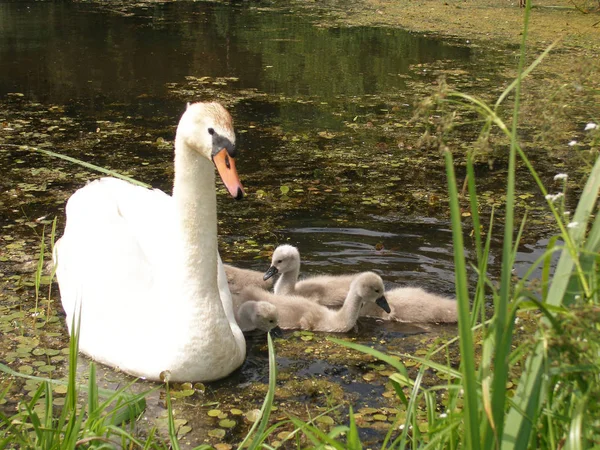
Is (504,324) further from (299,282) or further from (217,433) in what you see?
(299,282)

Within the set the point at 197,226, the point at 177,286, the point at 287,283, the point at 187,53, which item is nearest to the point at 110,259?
the point at 177,286

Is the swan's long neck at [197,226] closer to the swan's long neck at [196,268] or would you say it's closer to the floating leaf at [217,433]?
the swan's long neck at [196,268]

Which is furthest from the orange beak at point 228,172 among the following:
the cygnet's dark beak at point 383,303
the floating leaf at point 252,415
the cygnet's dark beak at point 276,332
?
the cygnet's dark beak at point 383,303

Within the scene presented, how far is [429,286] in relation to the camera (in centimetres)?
545

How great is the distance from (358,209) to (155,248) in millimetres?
2288

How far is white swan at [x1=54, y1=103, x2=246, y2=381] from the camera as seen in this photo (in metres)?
3.95

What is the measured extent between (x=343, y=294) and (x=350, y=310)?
373 mm

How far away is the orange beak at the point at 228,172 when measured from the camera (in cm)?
368

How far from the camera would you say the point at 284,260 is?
17.3 ft

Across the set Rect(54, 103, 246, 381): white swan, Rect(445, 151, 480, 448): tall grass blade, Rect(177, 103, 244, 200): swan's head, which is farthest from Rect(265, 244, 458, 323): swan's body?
Rect(445, 151, 480, 448): tall grass blade

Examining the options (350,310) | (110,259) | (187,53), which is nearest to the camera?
(110,259)

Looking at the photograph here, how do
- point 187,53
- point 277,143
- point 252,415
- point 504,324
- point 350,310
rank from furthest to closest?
1. point 187,53
2. point 277,143
3. point 350,310
4. point 252,415
5. point 504,324

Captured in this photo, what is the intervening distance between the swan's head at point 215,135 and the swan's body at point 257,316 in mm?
1230

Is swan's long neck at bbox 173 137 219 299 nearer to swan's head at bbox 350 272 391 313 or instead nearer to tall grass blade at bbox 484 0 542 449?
swan's head at bbox 350 272 391 313
